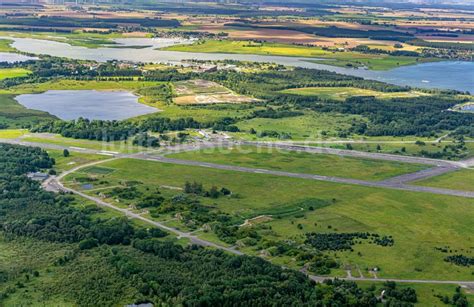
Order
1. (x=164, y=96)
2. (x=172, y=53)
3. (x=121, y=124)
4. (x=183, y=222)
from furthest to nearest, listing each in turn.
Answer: (x=172, y=53)
(x=164, y=96)
(x=121, y=124)
(x=183, y=222)

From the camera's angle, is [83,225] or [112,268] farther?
[83,225]

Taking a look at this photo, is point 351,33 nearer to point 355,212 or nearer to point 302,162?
point 302,162

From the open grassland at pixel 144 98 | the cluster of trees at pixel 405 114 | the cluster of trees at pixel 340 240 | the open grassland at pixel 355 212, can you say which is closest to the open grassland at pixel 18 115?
the open grassland at pixel 144 98

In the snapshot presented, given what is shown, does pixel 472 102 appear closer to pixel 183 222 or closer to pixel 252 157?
pixel 252 157

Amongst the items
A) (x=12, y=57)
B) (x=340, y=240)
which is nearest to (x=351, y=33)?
(x=12, y=57)

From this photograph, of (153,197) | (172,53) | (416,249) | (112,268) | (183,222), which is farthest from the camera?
(172,53)

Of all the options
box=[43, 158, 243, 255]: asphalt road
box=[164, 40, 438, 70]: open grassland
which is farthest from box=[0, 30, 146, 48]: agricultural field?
box=[43, 158, 243, 255]: asphalt road

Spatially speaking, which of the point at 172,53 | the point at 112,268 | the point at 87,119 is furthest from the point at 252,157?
the point at 172,53

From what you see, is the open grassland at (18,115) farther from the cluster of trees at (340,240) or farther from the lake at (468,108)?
the lake at (468,108)

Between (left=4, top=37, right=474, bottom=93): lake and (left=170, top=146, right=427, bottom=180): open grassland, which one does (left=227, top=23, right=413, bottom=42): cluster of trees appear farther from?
(left=170, top=146, right=427, bottom=180): open grassland
